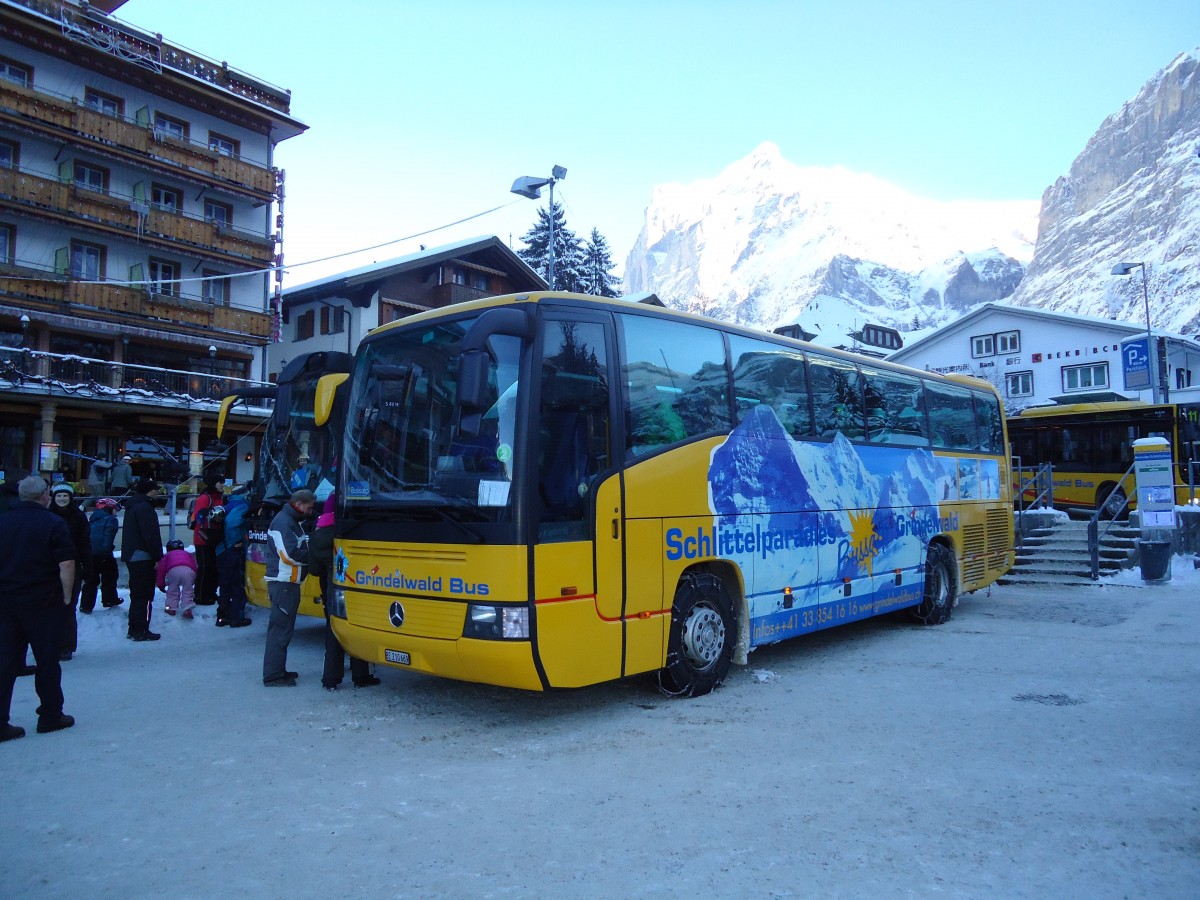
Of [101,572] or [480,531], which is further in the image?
[101,572]

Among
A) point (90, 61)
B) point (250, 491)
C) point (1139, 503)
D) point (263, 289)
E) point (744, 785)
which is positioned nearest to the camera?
point (744, 785)

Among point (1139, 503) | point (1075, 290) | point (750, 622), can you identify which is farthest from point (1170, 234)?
point (750, 622)

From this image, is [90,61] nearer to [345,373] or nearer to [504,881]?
[345,373]

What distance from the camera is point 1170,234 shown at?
143875 mm

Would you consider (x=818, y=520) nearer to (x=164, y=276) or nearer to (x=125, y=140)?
(x=164, y=276)

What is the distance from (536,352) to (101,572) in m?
8.35

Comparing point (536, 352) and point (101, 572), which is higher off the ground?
point (536, 352)

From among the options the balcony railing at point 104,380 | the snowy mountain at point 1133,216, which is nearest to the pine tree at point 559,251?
the balcony railing at point 104,380

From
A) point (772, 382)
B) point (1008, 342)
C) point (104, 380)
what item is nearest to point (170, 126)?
point (104, 380)

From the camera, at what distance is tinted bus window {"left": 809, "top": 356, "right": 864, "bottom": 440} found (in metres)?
8.91

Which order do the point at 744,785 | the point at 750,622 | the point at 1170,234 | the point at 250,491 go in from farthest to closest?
the point at 1170,234, the point at 250,491, the point at 750,622, the point at 744,785

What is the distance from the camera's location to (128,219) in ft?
95.6

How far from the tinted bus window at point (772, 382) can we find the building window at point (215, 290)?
94.5 ft

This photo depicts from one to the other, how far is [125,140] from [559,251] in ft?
77.2
